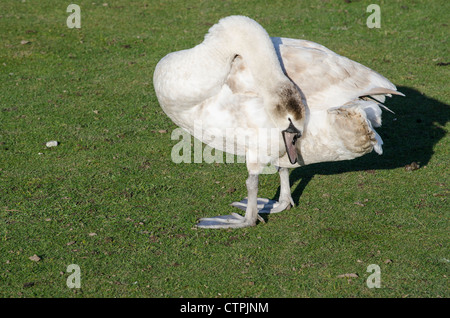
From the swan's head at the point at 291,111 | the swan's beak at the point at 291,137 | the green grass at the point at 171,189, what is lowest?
the green grass at the point at 171,189

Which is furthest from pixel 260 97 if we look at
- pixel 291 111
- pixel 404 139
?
pixel 404 139

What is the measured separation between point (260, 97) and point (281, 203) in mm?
1692

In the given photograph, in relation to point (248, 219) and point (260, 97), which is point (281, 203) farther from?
point (260, 97)

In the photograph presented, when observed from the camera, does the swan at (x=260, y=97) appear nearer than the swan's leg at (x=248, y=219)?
Yes

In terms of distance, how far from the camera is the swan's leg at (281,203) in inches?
296

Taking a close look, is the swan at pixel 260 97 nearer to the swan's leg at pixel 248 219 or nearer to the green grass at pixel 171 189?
the swan's leg at pixel 248 219

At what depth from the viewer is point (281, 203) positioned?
7.60 meters

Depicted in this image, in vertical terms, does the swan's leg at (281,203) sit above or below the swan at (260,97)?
below

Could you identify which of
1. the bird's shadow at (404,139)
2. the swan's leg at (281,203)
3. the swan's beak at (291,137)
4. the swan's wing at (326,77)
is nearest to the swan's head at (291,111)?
the swan's beak at (291,137)

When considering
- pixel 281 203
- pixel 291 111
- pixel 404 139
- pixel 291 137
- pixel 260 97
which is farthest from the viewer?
pixel 404 139

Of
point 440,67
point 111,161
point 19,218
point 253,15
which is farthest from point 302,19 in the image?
point 19,218

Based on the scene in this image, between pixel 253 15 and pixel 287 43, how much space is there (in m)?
7.12

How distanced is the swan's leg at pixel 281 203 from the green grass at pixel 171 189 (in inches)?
5.3

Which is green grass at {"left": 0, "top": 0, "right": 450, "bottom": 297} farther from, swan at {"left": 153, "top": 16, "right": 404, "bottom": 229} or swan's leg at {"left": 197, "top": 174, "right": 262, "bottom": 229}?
swan at {"left": 153, "top": 16, "right": 404, "bottom": 229}
